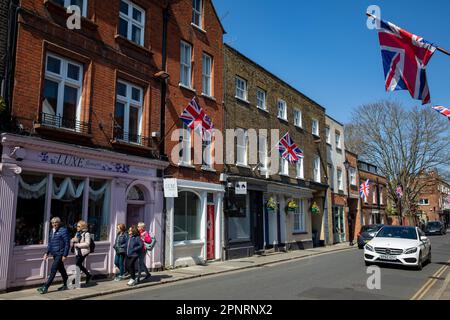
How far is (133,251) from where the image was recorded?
1182cm

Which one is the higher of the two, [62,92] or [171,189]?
[62,92]

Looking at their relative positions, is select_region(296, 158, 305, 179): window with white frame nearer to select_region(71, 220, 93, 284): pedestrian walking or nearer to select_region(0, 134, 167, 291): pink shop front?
select_region(0, 134, 167, 291): pink shop front

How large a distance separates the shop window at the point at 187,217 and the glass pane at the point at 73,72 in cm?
630

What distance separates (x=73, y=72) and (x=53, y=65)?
734mm

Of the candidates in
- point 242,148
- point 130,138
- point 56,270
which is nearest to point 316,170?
point 242,148

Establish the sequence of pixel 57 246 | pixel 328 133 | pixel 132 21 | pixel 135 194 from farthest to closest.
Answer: pixel 328 133
pixel 132 21
pixel 135 194
pixel 57 246

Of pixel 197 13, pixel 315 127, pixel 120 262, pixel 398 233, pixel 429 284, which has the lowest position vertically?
pixel 429 284

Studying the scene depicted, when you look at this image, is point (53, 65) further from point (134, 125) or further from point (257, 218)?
point (257, 218)

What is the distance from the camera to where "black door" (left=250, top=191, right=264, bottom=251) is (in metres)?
21.9

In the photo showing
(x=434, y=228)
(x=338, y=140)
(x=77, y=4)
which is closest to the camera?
(x=77, y=4)

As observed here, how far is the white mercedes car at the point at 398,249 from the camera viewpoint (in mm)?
13953

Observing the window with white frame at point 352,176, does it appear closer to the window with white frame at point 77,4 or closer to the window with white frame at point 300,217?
the window with white frame at point 300,217

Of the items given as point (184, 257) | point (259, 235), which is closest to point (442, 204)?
point (259, 235)

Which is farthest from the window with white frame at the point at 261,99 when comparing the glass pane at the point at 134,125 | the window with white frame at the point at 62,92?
the window with white frame at the point at 62,92
